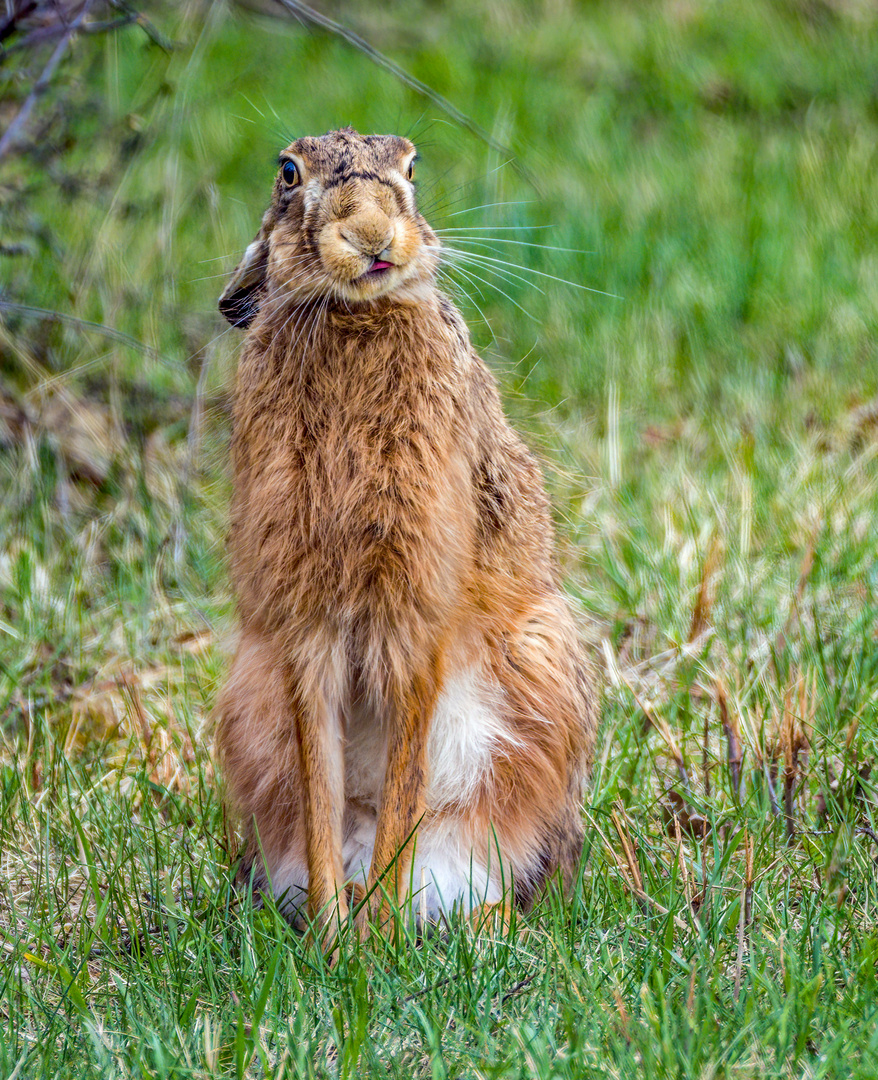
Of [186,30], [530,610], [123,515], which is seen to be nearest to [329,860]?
[530,610]

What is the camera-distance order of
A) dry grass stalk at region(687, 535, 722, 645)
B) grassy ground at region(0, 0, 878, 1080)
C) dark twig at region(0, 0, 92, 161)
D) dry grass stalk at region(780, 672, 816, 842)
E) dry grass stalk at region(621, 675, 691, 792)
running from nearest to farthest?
grassy ground at region(0, 0, 878, 1080) < dry grass stalk at region(780, 672, 816, 842) < dry grass stalk at region(621, 675, 691, 792) < dark twig at region(0, 0, 92, 161) < dry grass stalk at region(687, 535, 722, 645)

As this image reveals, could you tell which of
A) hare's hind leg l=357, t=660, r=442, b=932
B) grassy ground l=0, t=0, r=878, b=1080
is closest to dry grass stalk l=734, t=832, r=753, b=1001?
grassy ground l=0, t=0, r=878, b=1080

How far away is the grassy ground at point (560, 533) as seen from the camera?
2.48 metres

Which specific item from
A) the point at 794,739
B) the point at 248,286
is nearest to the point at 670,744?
the point at 794,739

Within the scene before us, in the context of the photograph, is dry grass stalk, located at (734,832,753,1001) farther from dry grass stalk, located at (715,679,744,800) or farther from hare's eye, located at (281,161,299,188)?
hare's eye, located at (281,161,299,188)

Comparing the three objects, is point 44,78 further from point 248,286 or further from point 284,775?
point 284,775

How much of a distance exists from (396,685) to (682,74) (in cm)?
659

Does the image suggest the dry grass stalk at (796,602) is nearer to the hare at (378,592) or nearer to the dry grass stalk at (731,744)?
the dry grass stalk at (731,744)

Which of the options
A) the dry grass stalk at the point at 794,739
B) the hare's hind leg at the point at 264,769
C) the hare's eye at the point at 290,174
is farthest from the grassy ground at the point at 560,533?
the hare's eye at the point at 290,174

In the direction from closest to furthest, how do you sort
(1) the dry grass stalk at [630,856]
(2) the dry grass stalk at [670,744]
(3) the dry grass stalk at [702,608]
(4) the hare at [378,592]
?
1. (4) the hare at [378,592]
2. (1) the dry grass stalk at [630,856]
3. (2) the dry grass stalk at [670,744]
4. (3) the dry grass stalk at [702,608]

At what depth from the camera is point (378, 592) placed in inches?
105

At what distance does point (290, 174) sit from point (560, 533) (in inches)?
72.3

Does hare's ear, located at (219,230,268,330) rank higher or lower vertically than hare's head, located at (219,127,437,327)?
lower

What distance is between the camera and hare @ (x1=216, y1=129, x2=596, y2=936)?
2.65 meters
